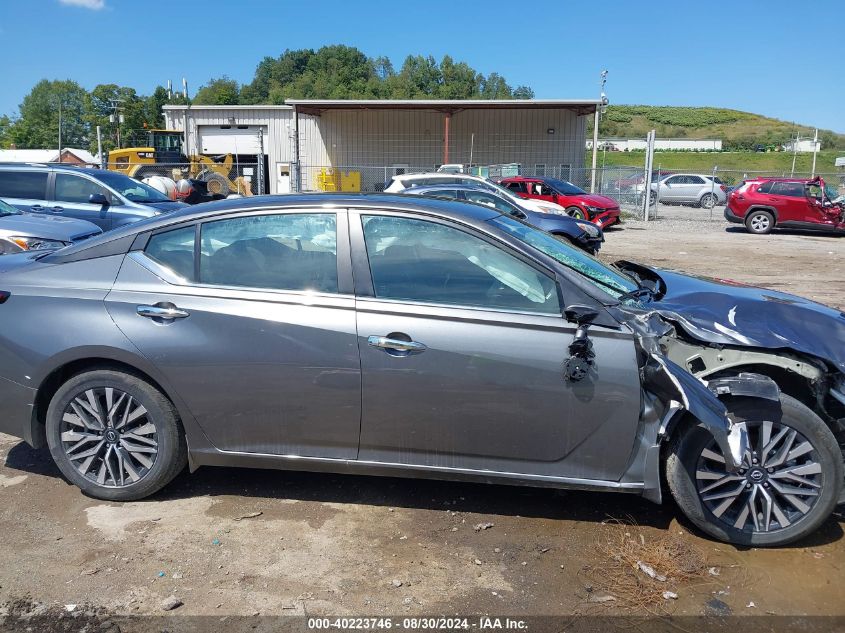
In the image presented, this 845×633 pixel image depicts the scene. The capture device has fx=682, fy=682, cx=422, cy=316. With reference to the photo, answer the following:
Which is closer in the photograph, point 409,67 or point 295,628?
point 295,628

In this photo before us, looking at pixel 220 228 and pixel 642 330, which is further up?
pixel 220 228

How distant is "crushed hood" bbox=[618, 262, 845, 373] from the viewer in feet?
11.1

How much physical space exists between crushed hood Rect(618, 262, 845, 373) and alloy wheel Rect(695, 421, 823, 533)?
16.6 inches

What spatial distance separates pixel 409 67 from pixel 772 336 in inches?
4590

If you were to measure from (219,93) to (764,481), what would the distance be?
11041 centimetres

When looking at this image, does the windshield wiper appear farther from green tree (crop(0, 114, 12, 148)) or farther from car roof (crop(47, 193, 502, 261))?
green tree (crop(0, 114, 12, 148))

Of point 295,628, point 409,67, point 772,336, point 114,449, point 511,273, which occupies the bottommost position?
point 295,628

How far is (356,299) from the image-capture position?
3.51 meters

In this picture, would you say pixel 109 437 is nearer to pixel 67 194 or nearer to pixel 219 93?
pixel 67 194

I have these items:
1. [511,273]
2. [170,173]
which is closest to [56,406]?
[511,273]

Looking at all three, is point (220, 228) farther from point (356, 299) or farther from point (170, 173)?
point (170, 173)

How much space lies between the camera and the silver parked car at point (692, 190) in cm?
3319

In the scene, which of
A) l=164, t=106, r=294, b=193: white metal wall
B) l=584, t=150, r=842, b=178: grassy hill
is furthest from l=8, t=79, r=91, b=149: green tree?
l=584, t=150, r=842, b=178: grassy hill

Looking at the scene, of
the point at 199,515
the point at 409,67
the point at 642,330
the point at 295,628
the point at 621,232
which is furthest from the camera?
the point at 409,67
